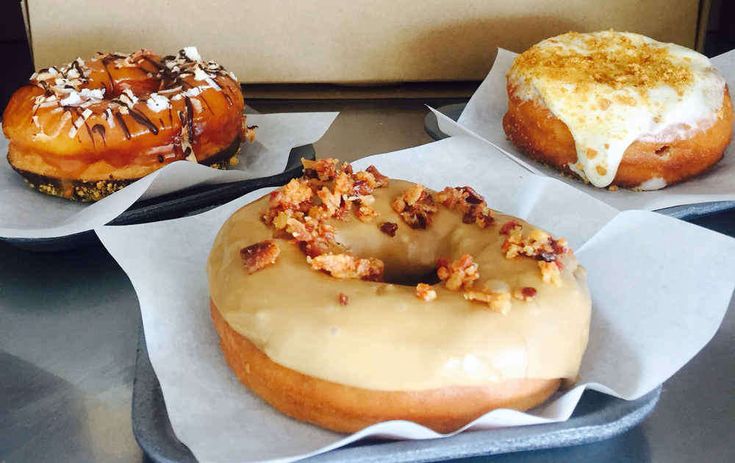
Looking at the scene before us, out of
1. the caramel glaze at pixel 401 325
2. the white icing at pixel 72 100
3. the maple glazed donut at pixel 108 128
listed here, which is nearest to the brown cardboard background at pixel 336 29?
the maple glazed donut at pixel 108 128

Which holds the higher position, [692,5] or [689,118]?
[692,5]

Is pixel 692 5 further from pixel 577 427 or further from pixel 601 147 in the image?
pixel 577 427

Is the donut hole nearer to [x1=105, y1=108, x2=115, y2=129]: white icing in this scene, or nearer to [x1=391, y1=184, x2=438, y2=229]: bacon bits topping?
[x1=391, y1=184, x2=438, y2=229]: bacon bits topping

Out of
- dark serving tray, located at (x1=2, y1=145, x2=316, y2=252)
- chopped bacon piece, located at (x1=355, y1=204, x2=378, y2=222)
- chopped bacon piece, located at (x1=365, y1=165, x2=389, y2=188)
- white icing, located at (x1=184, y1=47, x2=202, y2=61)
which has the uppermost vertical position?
white icing, located at (x1=184, y1=47, x2=202, y2=61)

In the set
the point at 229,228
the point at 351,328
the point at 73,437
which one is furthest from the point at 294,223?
the point at 73,437

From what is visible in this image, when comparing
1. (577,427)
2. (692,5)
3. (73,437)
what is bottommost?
(73,437)

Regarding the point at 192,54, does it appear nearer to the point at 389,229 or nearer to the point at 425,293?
the point at 389,229

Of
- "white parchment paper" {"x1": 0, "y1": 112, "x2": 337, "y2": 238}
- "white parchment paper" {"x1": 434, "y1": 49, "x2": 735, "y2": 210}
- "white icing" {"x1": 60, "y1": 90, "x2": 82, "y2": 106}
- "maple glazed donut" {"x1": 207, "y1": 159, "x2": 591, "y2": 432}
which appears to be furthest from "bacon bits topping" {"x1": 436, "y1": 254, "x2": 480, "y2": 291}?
"white icing" {"x1": 60, "y1": 90, "x2": 82, "y2": 106}
